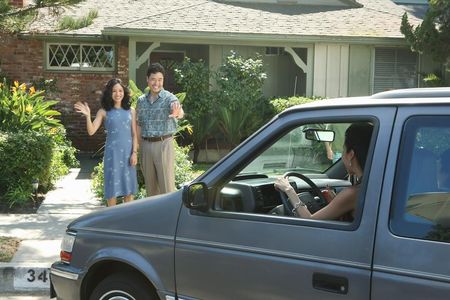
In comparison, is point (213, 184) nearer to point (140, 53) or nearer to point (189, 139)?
point (189, 139)

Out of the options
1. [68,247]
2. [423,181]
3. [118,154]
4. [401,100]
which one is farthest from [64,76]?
[423,181]

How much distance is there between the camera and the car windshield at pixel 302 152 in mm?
3729

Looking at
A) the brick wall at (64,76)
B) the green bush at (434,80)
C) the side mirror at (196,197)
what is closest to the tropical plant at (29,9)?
the brick wall at (64,76)

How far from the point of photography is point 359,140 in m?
3.38

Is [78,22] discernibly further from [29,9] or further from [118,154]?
[118,154]

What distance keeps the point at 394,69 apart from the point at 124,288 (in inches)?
525

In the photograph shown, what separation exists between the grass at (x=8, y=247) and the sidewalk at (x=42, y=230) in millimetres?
59

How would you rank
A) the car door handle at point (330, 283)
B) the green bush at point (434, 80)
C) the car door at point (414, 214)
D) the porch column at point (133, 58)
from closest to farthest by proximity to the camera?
the car door at point (414, 214) < the car door handle at point (330, 283) < the porch column at point (133, 58) < the green bush at point (434, 80)

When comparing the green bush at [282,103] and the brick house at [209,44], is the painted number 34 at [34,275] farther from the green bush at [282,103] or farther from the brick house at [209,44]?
the green bush at [282,103]

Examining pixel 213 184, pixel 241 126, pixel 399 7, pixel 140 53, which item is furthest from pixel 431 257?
pixel 399 7

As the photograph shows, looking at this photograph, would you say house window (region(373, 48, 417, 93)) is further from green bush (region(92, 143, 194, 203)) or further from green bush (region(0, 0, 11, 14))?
green bush (region(0, 0, 11, 14))

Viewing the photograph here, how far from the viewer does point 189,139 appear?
14.2 meters

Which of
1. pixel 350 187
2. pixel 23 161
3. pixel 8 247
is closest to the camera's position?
pixel 350 187

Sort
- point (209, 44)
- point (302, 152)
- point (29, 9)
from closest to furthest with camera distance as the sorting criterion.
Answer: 1. point (302, 152)
2. point (29, 9)
3. point (209, 44)
